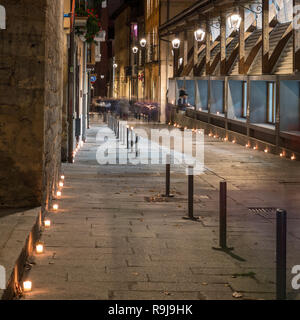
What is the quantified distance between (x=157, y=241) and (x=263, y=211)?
3123 mm

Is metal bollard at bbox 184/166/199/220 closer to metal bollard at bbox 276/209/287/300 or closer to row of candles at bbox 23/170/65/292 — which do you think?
row of candles at bbox 23/170/65/292

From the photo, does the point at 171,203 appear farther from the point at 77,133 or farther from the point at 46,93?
the point at 77,133

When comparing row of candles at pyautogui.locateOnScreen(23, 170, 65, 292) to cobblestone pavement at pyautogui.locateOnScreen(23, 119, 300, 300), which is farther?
cobblestone pavement at pyautogui.locateOnScreen(23, 119, 300, 300)

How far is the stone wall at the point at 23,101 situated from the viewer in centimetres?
916

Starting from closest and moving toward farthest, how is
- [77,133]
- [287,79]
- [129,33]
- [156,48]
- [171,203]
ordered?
[171,203] → [287,79] → [77,133] → [156,48] → [129,33]

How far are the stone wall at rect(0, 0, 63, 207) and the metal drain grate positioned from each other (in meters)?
3.75

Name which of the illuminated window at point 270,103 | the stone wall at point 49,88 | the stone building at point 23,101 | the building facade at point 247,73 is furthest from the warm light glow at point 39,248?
the illuminated window at point 270,103

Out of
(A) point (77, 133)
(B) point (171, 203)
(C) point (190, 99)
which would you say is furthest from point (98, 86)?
(B) point (171, 203)

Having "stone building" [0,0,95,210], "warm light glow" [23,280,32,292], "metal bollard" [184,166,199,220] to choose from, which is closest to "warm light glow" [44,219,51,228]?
"stone building" [0,0,95,210]

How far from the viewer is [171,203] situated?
12.4m

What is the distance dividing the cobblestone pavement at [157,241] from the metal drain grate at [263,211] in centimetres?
5

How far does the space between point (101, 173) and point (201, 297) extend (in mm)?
10597

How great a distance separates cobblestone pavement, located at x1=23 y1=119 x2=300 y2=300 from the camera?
684 cm

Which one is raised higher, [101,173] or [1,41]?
[1,41]
